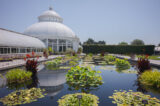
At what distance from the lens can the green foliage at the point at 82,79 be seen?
570 centimetres

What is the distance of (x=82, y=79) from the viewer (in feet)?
20.1

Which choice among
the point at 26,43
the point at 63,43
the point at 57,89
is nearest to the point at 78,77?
the point at 57,89

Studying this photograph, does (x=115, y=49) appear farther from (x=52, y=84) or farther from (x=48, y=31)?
(x=52, y=84)

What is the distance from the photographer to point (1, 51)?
1802 cm

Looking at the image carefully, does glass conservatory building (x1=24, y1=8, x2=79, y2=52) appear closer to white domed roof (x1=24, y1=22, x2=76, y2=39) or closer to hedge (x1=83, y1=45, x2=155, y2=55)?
white domed roof (x1=24, y1=22, x2=76, y2=39)

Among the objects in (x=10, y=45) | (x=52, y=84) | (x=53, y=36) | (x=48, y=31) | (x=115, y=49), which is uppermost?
(x=48, y=31)

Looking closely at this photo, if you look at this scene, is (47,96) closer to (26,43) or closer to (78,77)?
(78,77)

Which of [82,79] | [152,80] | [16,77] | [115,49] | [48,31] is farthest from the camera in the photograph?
[115,49]

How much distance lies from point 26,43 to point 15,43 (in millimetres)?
3941

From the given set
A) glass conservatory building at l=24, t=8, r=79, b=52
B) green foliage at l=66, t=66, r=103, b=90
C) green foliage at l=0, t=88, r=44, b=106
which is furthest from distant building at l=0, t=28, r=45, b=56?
green foliage at l=0, t=88, r=44, b=106

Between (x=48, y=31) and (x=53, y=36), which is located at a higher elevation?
(x=48, y=31)

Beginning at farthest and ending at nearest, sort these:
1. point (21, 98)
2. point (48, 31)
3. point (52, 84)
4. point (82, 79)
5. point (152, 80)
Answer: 1. point (48, 31)
2. point (82, 79)
3. point (52, 84)
4. point (152, 80)
5. point (21, 98)

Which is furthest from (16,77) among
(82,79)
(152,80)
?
(152,80)

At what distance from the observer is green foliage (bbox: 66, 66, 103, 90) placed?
5.70m
